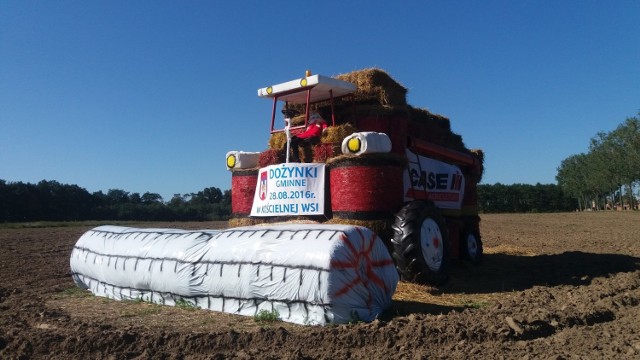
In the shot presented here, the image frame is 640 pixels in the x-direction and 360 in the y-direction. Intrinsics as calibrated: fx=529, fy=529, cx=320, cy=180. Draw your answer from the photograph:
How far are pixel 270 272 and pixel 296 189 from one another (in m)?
2.39

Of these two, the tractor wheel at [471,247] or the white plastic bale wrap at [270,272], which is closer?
the white plastic bale wrap at [270,272]

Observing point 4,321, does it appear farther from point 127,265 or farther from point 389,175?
point 389,175

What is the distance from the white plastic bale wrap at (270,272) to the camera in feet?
16.8

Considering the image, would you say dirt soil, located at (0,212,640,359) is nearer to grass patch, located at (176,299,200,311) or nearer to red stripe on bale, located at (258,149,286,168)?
grass patch, located at (176,299,200,311)

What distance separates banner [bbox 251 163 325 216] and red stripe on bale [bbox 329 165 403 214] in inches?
11.5

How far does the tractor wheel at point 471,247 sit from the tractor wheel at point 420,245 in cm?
266

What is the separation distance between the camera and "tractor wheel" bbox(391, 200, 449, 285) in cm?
678

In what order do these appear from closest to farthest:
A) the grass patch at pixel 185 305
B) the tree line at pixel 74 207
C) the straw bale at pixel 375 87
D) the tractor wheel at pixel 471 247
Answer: the grass patch at pixel 185 305
the straw bale at pixel 375 87
the tractor wheel at pixel 471 247
the tree line at pixel 74 207

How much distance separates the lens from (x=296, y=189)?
7.69 metres

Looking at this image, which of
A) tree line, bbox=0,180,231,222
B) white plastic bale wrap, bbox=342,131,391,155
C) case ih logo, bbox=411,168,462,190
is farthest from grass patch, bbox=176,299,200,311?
tree line, bbox=0,180,231,222

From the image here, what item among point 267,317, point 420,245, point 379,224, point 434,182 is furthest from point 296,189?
point 434,182

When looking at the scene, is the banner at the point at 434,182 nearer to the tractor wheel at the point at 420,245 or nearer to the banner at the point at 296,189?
the tractor wheel at the point at 420,245

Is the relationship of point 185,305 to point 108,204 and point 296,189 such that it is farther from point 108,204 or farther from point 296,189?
point 108,204

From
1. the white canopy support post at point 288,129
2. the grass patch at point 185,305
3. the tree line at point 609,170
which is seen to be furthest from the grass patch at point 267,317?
the tree line at point 609,170
